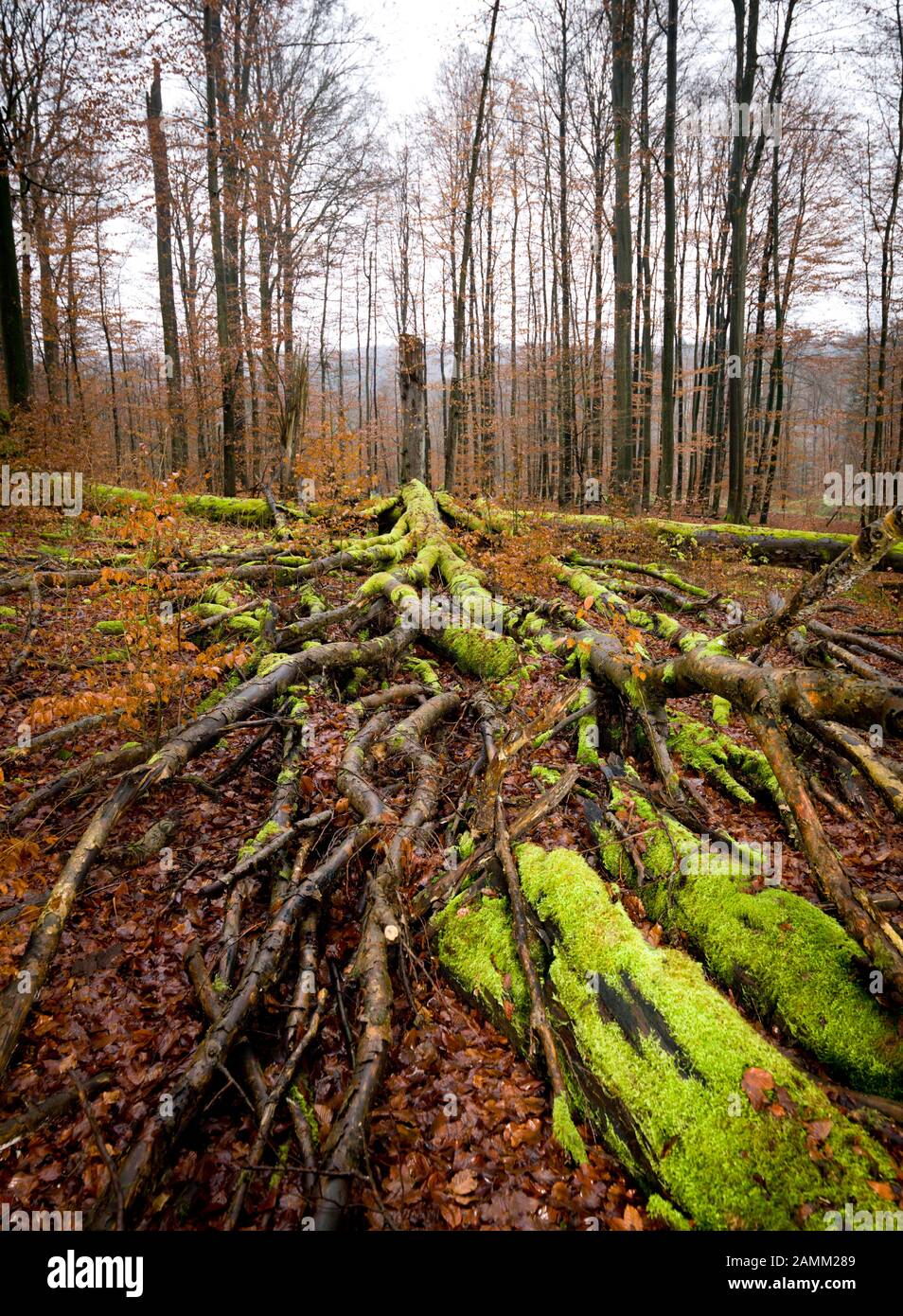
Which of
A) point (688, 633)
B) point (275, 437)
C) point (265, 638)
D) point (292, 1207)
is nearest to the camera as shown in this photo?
point (292, 1207)

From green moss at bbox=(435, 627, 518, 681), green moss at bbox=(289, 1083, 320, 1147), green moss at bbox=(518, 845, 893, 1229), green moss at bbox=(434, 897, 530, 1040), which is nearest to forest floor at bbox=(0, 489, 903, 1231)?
green moss at bbox=(289, 1083, 320, 1147)

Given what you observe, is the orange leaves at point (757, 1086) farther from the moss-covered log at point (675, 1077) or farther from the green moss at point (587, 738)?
the green moss at point (587, 738)

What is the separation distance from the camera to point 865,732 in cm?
563

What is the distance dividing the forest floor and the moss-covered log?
207mm

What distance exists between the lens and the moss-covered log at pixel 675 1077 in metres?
2.14

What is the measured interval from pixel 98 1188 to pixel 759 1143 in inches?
113

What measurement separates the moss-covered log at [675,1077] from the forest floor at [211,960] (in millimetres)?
207

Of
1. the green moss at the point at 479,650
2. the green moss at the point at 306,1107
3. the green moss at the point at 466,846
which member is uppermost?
the green moss at the point at 479,650

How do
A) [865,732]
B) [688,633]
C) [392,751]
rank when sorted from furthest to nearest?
[688,633] → [865,732] → [392,751]

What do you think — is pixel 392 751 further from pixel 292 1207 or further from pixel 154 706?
pixel 292 1207

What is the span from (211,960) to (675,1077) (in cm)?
267

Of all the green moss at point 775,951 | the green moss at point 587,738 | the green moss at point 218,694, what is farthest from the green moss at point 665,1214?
the green moss at point 218,694

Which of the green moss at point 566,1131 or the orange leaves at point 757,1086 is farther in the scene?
the green moss at point 566,1131
